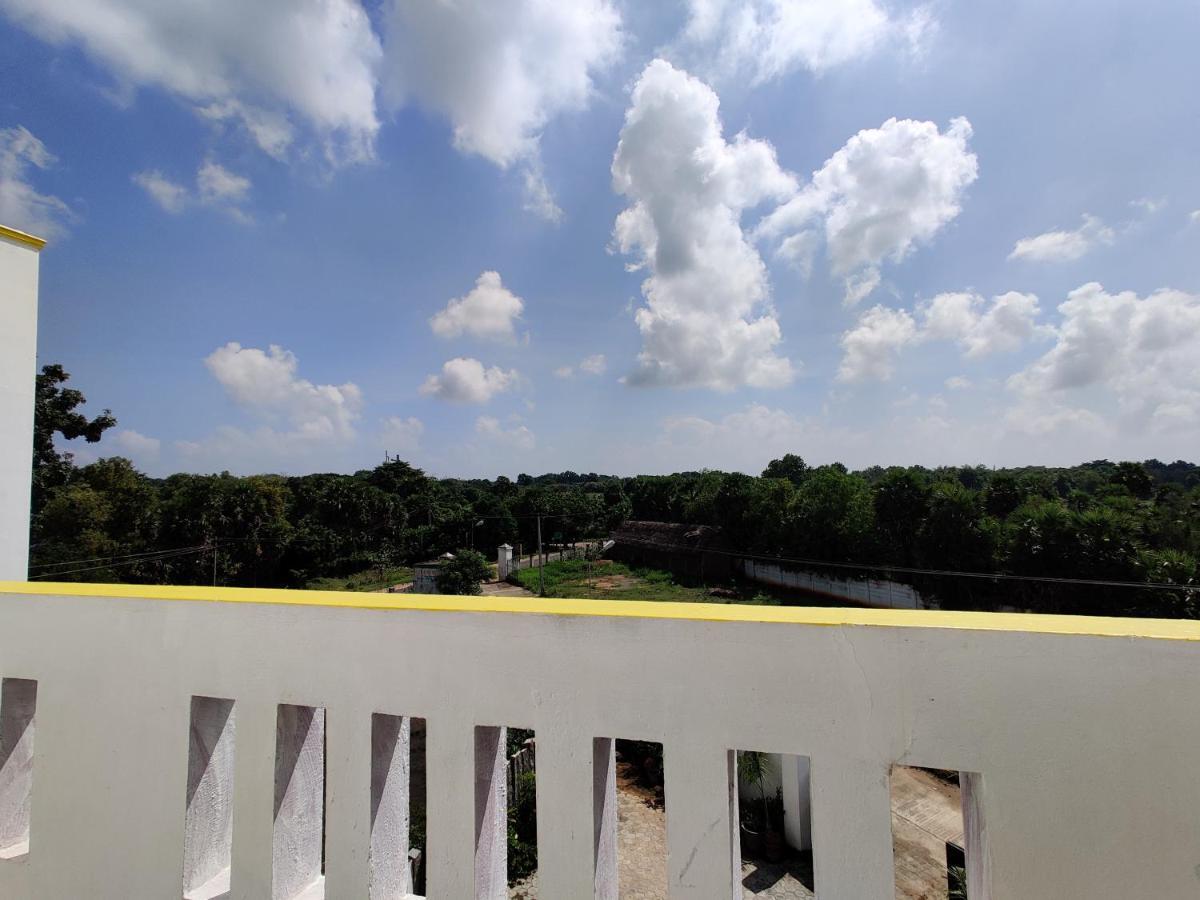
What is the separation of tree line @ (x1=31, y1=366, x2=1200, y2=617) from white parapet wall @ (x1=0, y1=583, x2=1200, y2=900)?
12692 mm

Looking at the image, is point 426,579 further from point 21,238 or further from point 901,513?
point 21,238

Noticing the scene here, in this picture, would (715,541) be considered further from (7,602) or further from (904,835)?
(7,602)

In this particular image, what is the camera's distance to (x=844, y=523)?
23.1 meters

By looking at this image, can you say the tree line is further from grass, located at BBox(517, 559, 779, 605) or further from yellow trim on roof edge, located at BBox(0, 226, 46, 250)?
yellow trim on roof edge, located at BBox(0, 226, 46, 250)

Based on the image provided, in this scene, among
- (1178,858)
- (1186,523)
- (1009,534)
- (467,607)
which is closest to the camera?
(1178,858)

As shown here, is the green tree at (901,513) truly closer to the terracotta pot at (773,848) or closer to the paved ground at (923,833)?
the paved ground at (923,833)

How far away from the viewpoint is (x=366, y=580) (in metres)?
26.9

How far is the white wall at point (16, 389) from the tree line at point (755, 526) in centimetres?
1468

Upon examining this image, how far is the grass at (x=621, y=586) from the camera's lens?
77.6 ft

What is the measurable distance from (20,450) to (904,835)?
29.4 feet

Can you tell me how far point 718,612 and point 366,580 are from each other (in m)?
29.1

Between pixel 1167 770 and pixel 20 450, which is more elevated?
pixel 20 450

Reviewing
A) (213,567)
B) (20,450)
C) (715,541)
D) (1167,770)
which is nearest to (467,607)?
(1167,770)

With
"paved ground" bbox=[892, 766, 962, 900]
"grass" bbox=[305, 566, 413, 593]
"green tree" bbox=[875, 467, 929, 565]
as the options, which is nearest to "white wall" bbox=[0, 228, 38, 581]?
"paved ground" bbox=[892, 766, 962, 900]
